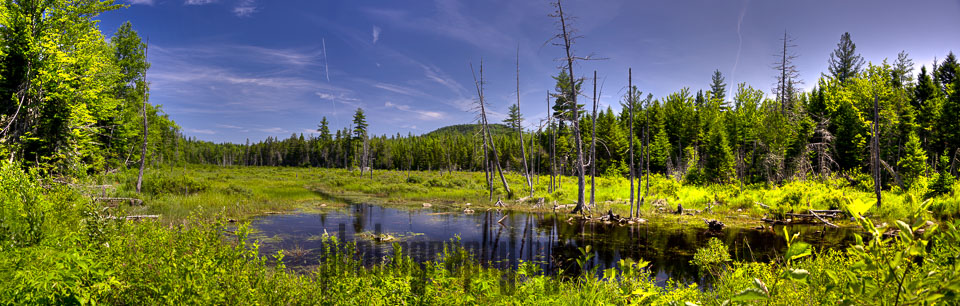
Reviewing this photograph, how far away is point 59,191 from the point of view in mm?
6566

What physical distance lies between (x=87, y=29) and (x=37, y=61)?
7.15 metres

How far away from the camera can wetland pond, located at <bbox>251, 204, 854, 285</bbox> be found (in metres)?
12.0

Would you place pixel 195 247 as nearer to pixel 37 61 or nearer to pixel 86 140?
pixel 37 61

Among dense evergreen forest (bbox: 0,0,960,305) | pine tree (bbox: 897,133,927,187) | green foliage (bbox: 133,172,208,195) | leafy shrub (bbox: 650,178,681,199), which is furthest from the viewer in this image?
leafy shrub (bbox: 650,178,681,199)

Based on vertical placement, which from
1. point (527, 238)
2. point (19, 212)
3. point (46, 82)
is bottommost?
point (527, 238)

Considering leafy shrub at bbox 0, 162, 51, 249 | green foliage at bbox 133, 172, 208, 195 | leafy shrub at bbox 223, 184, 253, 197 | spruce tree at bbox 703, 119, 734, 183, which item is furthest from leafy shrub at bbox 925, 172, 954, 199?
green foliage at bbox 133, 172, 208, 195

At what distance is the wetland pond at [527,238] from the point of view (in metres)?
12.0

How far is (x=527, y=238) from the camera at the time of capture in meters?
15.7

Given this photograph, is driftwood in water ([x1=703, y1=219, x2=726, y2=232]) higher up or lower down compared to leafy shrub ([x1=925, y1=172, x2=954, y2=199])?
lower down

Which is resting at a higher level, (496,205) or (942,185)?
(942,185)

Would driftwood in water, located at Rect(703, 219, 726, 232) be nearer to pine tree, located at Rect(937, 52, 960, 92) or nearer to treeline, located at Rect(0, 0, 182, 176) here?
treeline, located at Rect(0, 0, 182, 176)

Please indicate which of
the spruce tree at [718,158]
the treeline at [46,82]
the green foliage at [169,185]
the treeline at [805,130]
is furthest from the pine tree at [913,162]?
the green foliage at [169,185]

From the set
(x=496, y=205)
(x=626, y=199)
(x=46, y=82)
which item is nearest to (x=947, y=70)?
(x=626, y=199)

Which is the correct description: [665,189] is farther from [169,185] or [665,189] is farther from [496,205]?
[169,185]
